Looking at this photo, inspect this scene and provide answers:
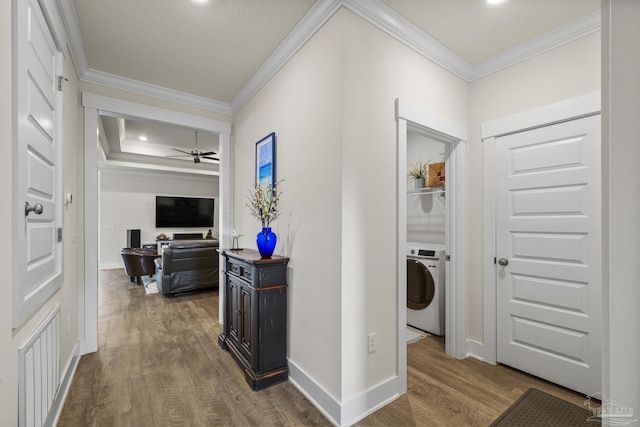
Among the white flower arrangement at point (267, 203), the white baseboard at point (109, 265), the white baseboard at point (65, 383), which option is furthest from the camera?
the white baseboard at point (109, 265)

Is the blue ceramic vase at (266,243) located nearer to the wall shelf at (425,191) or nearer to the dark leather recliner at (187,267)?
the wall shelf at (425,191)

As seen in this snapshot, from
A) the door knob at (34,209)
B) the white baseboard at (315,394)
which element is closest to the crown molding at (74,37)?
the door knob at (34,209)

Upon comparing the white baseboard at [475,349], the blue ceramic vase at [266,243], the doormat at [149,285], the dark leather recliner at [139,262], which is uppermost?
the blue ceramic vase at [266,243]

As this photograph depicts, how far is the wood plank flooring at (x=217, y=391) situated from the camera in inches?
70.6

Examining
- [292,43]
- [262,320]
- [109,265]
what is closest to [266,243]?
[262,320]

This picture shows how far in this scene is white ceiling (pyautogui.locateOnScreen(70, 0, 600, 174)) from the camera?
6.30ft

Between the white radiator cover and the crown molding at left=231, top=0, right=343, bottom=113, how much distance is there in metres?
2.36

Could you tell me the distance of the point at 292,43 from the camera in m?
2.25

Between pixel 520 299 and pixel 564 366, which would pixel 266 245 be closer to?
pixel 520 299

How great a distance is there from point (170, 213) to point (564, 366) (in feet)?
27.7

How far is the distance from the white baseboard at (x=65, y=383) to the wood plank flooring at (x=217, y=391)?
37 mm

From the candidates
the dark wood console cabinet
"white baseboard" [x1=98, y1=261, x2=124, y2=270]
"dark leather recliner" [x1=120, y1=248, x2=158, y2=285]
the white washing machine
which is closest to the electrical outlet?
the dark wood console cabinet

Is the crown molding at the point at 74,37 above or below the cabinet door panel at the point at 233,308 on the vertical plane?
above

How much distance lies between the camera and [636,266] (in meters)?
0.48
